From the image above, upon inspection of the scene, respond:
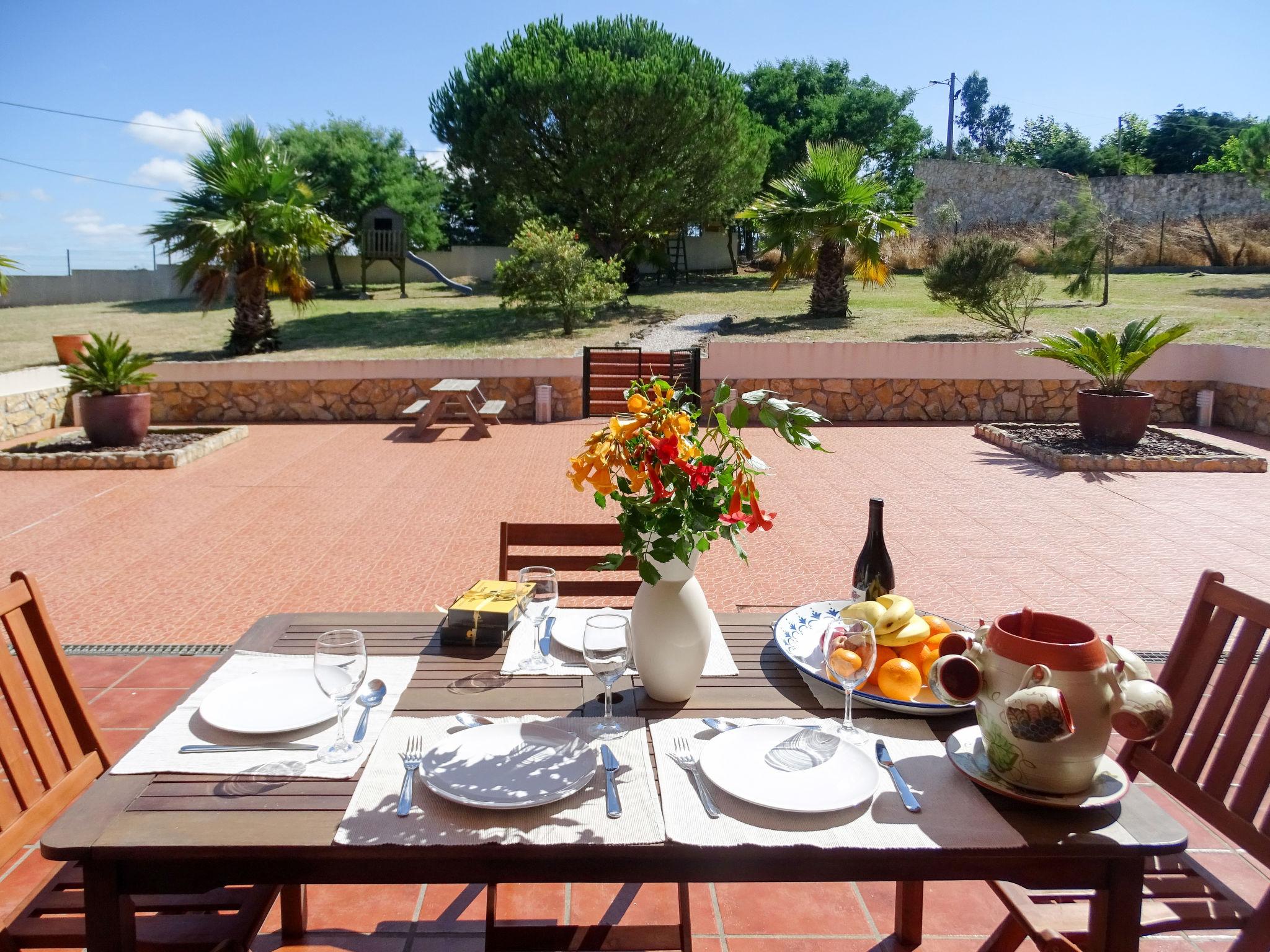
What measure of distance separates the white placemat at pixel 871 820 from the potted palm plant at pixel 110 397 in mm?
9052

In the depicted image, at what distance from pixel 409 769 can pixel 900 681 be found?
993 mm

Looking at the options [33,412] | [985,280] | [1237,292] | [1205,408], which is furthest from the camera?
[1237,292]

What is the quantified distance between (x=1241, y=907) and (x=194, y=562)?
5644mm

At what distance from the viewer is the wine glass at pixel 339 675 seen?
1673mm

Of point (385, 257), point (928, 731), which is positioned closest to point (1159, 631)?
point (928, 731)

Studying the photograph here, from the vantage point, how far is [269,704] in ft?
6.12

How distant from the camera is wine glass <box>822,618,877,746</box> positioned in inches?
68.2

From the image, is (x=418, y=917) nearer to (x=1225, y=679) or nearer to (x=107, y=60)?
(x=1225, y=679)

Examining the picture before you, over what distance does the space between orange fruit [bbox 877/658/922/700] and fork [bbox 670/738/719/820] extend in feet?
1.51

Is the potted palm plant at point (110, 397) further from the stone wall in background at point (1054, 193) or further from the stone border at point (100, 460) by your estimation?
the stone wall in background at point (1054, 193)

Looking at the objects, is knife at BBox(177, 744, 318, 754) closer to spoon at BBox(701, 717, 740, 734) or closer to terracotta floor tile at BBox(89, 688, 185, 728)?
spoon at BBox(701, 717, 740, 734)

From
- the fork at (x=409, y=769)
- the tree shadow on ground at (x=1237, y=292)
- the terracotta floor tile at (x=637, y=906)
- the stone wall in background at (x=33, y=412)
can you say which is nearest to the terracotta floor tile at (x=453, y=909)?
the terracotta floor tile at (x=637, y=906)

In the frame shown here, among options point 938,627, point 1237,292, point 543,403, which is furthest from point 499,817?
point 1237,292

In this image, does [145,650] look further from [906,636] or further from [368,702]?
[906,636]
